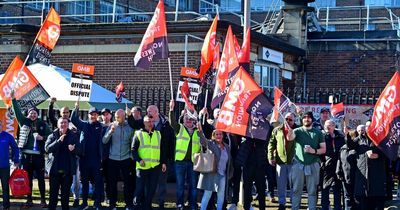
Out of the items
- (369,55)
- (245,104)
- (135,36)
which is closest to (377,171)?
(245,104)

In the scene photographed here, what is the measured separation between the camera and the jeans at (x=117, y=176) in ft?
45.2

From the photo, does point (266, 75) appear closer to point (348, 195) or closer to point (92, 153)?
point (348, 195)

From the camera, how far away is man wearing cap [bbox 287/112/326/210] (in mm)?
13055

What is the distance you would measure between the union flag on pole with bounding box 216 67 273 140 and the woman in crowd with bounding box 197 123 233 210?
32 cm

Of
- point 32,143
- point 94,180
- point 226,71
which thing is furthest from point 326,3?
point 94,180

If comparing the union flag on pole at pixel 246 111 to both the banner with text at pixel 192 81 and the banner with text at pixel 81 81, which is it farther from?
the banner with text at pixel 81 81

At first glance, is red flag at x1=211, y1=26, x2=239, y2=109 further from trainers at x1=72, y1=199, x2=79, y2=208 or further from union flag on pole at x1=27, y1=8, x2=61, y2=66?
union flag on pole at x1=27, y1=8, x2=61, y2=66

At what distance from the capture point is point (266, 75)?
904 inches

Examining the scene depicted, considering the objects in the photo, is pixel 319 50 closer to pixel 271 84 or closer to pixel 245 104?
pixel 271 84

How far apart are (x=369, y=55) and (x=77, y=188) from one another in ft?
45.7

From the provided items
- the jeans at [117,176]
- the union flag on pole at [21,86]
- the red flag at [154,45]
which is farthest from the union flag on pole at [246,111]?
the union flag on pole at [21,86]

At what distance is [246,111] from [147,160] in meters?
1.92

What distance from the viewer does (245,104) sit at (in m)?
12.9

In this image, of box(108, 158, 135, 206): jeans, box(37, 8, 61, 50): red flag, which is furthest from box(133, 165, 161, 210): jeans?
box(37, 8, 61, 50): red flag
